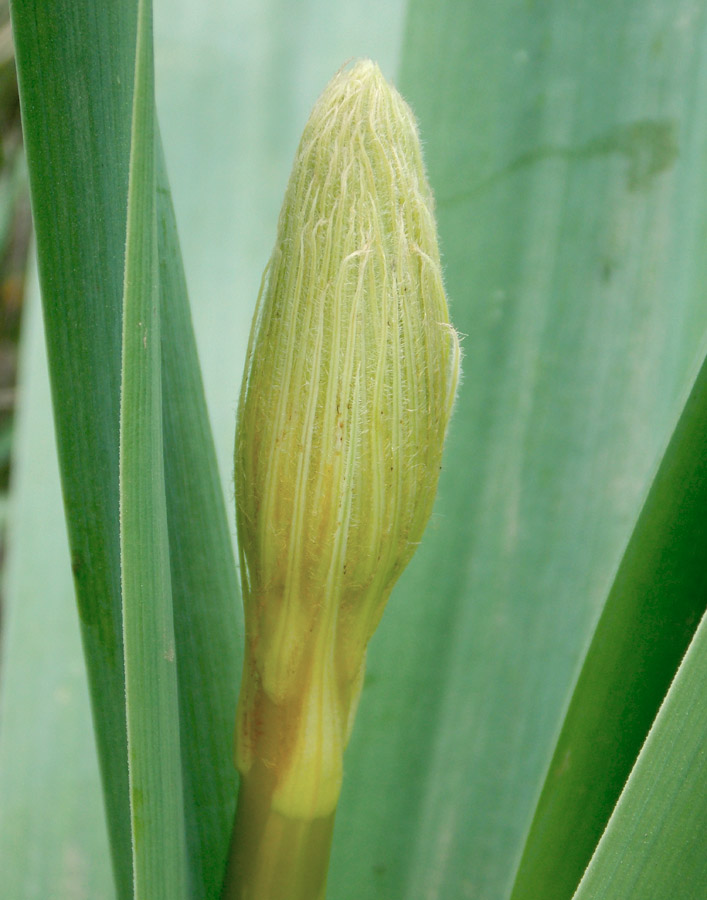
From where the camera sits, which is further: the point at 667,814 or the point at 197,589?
the point at 197,589

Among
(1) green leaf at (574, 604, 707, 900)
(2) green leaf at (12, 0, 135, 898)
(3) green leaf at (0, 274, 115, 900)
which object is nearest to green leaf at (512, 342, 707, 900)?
(1) green leaf at (574, 604, 707, 900)

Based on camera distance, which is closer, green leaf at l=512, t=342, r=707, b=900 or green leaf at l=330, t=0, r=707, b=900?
green leaf at l=512, t=342, r=707, b=900

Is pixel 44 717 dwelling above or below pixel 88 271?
below

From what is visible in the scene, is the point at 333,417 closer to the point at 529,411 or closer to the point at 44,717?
the point at 529,411

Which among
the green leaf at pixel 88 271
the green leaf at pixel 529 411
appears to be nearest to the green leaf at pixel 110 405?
the green leaf at pixel 88 271

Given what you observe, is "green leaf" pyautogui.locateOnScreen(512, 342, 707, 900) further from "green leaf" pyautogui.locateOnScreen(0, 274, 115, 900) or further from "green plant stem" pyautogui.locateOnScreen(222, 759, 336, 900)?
"green leaf" pyautogui.locateOnScreen(0, 274, 115, 900)

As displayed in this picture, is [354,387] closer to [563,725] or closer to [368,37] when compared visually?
[563,725]

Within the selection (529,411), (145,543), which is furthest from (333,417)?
(529,411)

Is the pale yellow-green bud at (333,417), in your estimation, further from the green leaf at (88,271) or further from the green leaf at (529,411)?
the green leaf at (529,411)
